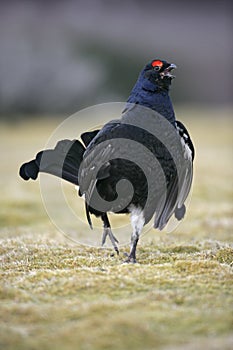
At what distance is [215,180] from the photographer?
1605 cm

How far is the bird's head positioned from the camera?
666 centimetres

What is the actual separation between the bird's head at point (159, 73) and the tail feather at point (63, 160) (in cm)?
128

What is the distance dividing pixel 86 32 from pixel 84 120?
11635 millimetres

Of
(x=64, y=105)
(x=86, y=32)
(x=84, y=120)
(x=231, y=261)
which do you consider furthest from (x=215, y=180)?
(x=86, y=32)

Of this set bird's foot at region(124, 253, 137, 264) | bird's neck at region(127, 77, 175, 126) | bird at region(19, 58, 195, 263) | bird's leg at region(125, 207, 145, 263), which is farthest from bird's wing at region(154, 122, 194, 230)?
bird's foot at region(124, 253, 137, 264)

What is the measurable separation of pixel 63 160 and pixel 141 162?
1.52 m

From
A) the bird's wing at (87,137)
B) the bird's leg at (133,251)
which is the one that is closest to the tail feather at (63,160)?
the bird's wing at (87,137)

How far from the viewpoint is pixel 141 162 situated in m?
6.05

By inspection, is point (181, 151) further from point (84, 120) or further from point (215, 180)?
point (84, 120)

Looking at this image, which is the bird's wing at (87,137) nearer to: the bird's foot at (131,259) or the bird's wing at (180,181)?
the bird's wing at (180,181)

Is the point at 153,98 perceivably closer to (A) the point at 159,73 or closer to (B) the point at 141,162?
(A) the point at 159,73

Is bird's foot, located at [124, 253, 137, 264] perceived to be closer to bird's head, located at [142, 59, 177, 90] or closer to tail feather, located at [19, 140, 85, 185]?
tail feather, located at [19, 140, 85, 185]

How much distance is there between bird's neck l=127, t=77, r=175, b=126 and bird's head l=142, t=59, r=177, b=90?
0.05m

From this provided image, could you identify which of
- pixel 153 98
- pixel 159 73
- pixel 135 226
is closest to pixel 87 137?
pixel 153 98
